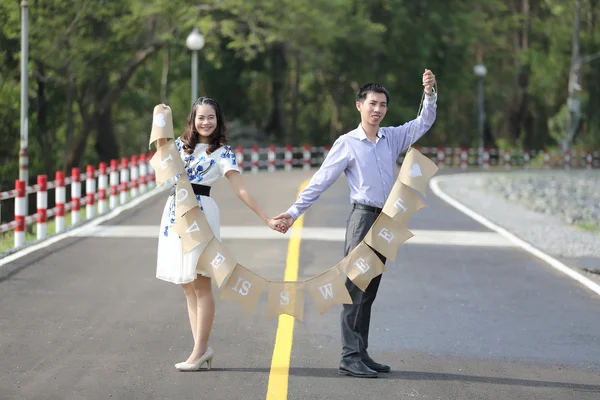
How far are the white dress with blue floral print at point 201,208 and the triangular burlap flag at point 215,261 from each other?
0.05 meters

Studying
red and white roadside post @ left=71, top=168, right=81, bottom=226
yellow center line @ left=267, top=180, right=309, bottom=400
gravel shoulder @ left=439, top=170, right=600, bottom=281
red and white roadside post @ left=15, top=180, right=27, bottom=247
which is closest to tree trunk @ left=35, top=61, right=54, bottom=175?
gravel shoulder @ left=439, top=170, right=600, bottom=281

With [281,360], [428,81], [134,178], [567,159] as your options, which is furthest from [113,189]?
[567,159]

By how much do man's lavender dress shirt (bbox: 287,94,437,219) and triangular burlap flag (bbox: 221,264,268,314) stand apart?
1.77 ft

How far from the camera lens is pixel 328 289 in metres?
9.02

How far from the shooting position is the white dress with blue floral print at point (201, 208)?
8.81 m

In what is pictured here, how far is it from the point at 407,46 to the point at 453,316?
50098 millimetres

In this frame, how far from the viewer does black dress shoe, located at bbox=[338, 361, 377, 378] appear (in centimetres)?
881

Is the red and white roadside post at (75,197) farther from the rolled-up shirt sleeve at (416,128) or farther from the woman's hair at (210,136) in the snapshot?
the rolled-up shirt sleeve at (416,128)

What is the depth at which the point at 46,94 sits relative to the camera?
45625mm

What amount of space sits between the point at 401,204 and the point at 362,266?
1.69 feet

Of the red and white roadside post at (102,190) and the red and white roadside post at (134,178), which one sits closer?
the red and white roadside post at (102,190)

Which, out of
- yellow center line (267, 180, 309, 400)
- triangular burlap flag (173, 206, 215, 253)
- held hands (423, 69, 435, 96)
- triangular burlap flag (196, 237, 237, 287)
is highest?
held hands (423, 69, 435, 96)

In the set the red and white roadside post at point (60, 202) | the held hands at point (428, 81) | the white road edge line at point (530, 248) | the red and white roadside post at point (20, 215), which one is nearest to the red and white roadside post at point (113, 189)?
the red and white roadside post at point (60, 202)

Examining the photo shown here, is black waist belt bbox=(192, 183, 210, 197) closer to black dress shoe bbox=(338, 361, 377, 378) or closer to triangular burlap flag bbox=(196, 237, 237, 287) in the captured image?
triangular burlap flag bbox=(196, 237, 237, 287)
